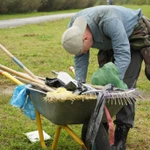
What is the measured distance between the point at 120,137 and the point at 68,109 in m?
1.03

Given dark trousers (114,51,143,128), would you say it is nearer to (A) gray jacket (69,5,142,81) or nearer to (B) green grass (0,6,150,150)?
(A) gray jacket (69,5,142,81)

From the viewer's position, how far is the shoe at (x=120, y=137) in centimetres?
378

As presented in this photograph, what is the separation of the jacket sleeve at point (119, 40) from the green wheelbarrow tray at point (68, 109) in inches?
13.9

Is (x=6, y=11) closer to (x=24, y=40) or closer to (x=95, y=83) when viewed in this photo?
(x=24, y=40)

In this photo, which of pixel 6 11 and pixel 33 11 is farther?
pixel 33 11

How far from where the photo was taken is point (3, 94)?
5875 mm

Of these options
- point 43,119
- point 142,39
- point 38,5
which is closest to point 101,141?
point 142,39

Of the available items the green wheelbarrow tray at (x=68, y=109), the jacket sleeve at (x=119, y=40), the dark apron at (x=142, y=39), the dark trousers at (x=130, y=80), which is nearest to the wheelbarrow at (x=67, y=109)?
the green wheelbarrow tray at (x=68, y=109)

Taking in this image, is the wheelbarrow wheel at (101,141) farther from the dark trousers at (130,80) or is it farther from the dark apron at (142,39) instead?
the dark apron at (142,39)

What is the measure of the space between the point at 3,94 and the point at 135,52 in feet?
8.78

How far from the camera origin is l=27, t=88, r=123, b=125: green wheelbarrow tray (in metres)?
2.92

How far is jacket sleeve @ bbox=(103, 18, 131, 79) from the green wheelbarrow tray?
35 centimetres

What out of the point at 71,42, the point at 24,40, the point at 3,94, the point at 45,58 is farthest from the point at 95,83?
the point at 24,40

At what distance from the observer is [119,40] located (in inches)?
128
